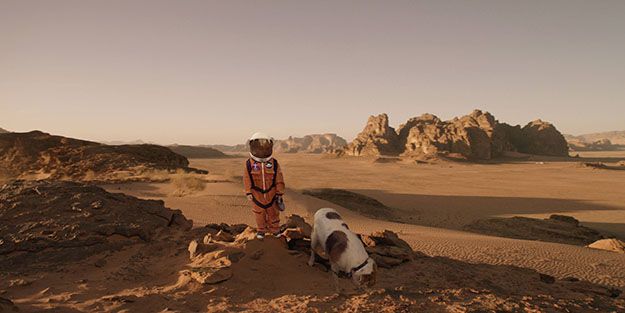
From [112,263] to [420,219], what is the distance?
12.8 metres

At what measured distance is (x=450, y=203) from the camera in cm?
1883

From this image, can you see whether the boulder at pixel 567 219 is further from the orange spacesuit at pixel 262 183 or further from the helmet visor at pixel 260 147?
the helmet visor at pixel 260 147

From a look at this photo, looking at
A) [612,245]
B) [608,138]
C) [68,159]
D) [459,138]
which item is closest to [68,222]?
[612,245]

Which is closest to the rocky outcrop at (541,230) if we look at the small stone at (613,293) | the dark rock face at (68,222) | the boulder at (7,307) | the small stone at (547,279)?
the small stone at (613,293)

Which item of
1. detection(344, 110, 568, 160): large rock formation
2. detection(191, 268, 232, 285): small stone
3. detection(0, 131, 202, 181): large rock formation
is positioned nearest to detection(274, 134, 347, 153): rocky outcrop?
detection(344, 110, 568, 160): large rock formation

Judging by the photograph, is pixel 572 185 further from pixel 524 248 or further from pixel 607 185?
pixel 524 248

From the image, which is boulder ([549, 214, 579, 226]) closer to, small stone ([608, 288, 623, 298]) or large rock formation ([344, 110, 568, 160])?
small stone ([608, 288, 623, 298])

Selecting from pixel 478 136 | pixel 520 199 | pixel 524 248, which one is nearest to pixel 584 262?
pixel 524 248

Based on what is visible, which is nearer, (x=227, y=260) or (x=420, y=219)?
(x=227, y=260)

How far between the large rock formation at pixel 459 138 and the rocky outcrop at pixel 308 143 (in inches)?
2311

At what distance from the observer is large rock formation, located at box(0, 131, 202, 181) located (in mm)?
18766

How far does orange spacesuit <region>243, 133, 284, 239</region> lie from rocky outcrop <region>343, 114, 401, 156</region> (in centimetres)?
5359

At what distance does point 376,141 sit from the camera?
6153 cm

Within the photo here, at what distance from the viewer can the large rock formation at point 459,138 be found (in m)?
53.4
